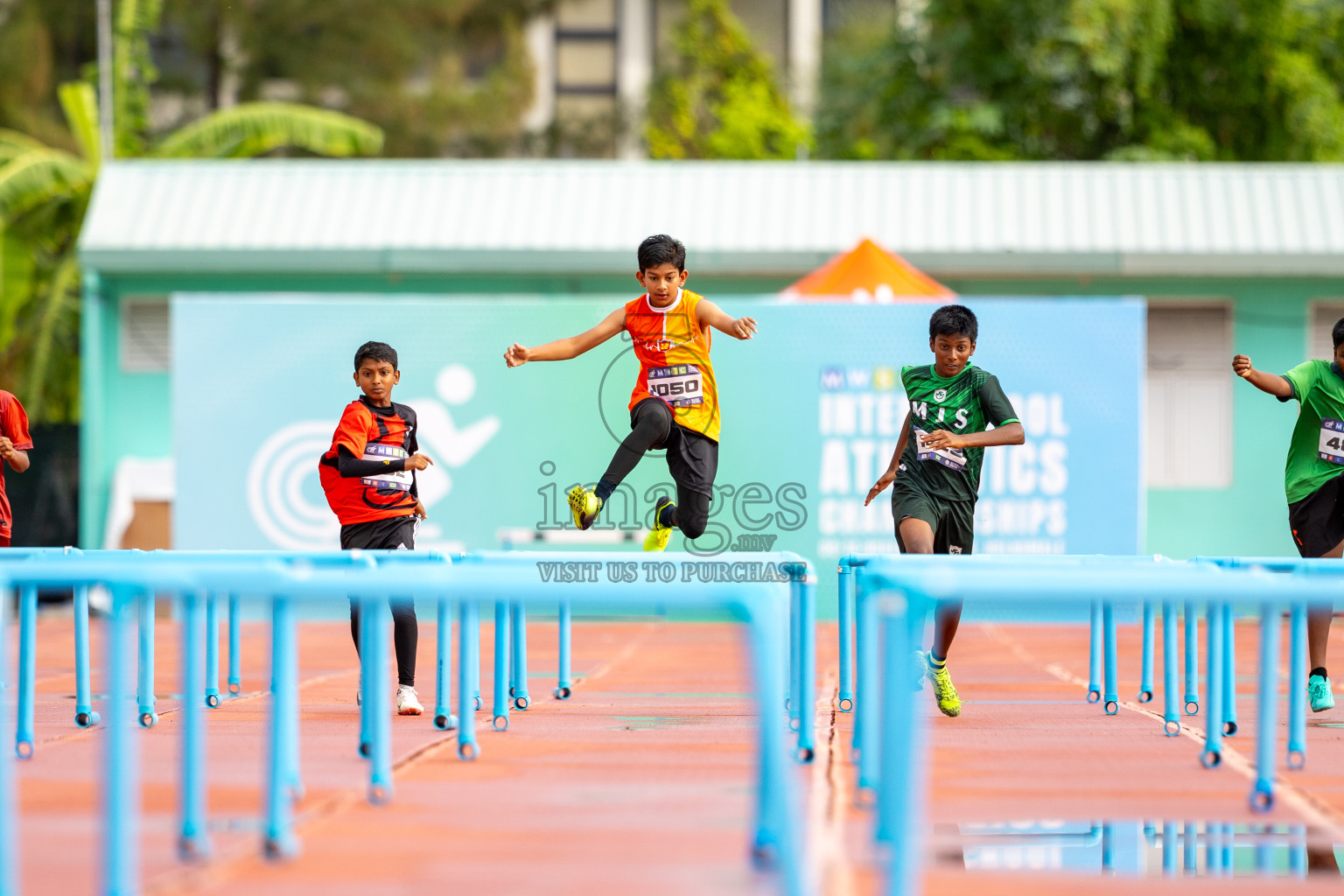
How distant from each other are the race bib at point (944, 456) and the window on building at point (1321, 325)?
10.00 meters

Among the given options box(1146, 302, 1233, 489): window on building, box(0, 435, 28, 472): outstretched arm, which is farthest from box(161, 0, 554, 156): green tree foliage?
box(0, 435, 28, 472): outstretched arm

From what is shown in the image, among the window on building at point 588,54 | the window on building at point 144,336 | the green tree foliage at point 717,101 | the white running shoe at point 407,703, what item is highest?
the window on building at point 588,54

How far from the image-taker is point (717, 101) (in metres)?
35.2

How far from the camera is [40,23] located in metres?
28.4

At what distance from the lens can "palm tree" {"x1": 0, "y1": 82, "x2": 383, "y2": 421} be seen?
737 inches

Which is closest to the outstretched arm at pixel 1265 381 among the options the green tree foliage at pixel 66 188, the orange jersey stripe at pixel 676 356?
the orange jersey stripe at pixel 676 356

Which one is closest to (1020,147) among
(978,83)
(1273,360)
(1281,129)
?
(978,83)

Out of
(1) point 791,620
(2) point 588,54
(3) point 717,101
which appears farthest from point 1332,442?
(2) point 588,54

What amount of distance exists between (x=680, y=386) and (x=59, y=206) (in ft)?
48.3

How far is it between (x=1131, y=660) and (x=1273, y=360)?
5.93 meters

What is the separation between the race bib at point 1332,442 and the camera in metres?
7.22

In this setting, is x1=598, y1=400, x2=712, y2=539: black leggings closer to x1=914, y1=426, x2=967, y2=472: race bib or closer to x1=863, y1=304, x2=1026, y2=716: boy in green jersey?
x1=863, y1=304, x2=1026, y2=716: boy in green jersey

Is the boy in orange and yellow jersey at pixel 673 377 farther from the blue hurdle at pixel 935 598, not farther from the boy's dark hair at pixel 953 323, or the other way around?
the blue hurdle at pixel 935 598

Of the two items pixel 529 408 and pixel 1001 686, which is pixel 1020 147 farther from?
pixel 1001 686
